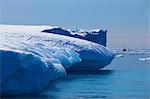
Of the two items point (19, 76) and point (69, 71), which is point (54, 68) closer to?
point (19, 76)

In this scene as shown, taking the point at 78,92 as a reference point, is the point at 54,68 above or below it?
above

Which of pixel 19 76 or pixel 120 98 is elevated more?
pixel 19 76

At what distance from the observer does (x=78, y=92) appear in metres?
Answer: 11.6

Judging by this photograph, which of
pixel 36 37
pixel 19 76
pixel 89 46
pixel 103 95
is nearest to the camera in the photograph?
pixel 19 76

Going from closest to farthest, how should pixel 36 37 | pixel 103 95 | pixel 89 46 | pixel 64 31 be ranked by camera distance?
pixel 103 95 < pixel 36 37 < pixel 89 46 < pixel 64 31

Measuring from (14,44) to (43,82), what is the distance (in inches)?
60.5

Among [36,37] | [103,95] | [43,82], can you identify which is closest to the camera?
[43,82]

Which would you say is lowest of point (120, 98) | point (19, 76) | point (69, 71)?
point (69, 71)

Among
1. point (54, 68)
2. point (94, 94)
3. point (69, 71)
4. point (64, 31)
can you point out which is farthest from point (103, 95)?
point (64, 31)

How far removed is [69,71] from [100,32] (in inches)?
146

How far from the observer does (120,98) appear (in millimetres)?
10273

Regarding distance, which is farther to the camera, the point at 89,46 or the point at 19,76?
the point at 89,46

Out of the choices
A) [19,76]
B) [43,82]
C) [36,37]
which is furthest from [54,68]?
[36,37]

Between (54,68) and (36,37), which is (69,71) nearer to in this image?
(36,37)
